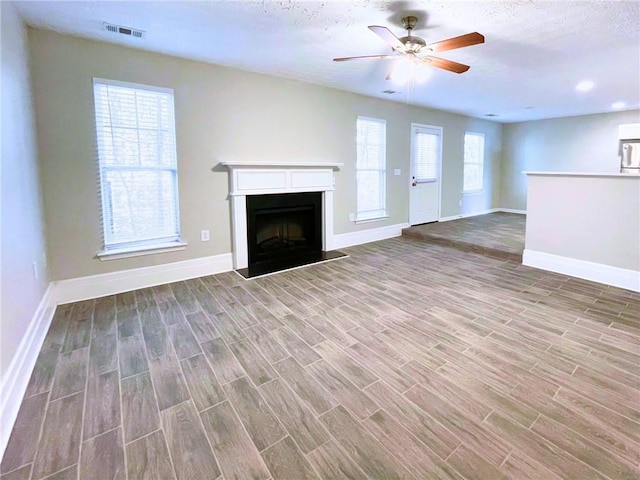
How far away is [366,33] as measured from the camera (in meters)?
2.98

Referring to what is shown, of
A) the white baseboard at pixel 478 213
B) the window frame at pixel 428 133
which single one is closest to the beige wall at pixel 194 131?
the window frame at pixel 428 133

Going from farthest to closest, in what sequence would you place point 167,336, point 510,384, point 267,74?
point 267,74
point 167,336
point 510,384

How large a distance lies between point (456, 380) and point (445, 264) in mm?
2631

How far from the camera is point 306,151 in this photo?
15.6ft

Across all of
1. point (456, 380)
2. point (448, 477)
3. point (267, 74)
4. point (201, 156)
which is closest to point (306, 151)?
point (267, 74)

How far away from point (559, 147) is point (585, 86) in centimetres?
317

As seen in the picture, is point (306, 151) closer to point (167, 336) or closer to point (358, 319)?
point (358, 319)

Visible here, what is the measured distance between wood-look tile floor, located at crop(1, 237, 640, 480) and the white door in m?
3.43

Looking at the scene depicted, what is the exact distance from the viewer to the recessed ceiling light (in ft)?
15.1

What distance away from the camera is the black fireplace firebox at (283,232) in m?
4.30

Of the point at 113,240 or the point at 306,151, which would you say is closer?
the point at 113,240

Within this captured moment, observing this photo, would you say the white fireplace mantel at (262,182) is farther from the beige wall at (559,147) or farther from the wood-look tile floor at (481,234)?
the beige wall at (559,147)

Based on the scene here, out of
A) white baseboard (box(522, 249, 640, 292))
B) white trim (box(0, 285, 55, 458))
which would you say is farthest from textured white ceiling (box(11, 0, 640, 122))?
white trim (box(0, 285, 55, 458))

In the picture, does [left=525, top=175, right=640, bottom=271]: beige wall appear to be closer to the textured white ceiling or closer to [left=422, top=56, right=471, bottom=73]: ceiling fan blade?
the textured white ceiling
